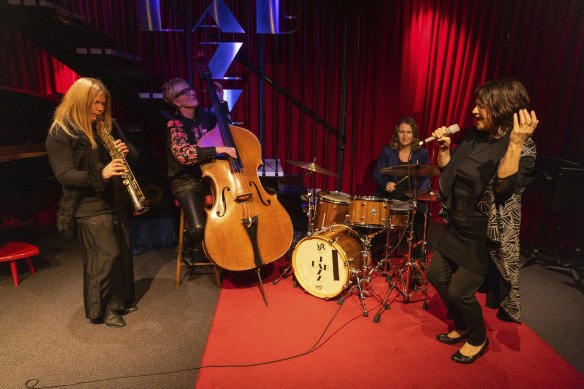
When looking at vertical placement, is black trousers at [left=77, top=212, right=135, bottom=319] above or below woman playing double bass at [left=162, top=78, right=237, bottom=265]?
below

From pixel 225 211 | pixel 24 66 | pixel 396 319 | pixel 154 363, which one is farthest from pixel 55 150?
pixel 24 66

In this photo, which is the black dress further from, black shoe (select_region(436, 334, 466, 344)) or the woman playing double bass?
black shoe (select_region(436, 334, 466, 344))

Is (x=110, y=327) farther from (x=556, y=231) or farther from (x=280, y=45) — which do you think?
(x=556, y=231)

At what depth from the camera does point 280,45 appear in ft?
15.7

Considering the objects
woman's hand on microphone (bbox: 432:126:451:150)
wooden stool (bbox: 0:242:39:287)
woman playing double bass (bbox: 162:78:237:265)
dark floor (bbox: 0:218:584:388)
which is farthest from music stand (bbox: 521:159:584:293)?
wooden stool (bbox: 0:242:39:287)

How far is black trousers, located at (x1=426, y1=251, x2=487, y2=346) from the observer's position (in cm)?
210

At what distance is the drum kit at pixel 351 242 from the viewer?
289 centimetres

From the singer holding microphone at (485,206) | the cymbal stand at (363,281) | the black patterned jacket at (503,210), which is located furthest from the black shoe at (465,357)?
the cymbal stand at (363,281)

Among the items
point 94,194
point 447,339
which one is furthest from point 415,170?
point 94,194

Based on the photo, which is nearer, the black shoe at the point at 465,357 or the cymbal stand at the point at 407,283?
the black shoe at the point at 465,357

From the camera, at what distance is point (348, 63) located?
481cm

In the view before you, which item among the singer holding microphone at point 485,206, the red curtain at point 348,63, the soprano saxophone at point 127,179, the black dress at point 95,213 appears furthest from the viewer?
the red curtain at point 348,63

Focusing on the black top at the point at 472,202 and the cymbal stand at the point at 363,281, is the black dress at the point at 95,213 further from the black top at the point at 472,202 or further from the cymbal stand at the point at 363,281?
the black top at the point at 472,202

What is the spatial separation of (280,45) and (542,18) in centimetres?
297
